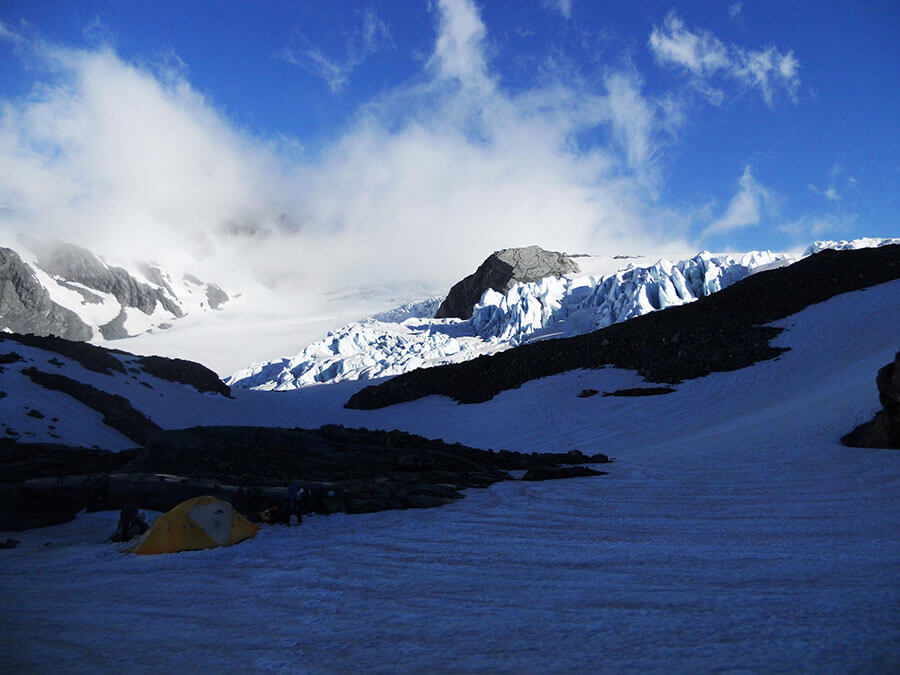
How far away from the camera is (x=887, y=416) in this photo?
13.4 metres

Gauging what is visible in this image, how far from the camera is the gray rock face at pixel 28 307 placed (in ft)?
533

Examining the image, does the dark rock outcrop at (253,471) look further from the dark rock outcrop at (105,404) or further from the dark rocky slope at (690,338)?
the dark rocky slope at (690,338)

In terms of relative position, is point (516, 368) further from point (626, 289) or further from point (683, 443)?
point (626, 289)

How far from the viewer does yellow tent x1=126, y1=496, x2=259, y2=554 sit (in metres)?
9.07

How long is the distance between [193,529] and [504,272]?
423 ft

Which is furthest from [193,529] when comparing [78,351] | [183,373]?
[183,373]

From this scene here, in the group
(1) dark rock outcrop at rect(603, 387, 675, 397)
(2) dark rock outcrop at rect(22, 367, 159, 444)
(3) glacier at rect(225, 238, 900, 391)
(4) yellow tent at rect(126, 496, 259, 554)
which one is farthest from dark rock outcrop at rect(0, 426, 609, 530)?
(3) glacier at rect(225, 238, 900, 391)

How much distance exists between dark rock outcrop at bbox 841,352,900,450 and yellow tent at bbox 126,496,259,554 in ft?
50.0

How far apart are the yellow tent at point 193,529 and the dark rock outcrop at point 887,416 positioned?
50.0 feet

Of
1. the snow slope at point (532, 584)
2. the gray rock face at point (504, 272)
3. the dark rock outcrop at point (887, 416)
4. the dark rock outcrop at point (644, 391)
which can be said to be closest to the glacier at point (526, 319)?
the gray rock face at point (504, 272)

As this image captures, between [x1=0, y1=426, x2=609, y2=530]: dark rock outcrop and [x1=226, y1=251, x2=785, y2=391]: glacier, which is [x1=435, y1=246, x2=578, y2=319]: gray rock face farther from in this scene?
[x1=0, y1=426, x2=609, y2=530]: dark rock outcrop

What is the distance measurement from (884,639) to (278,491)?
10977mm

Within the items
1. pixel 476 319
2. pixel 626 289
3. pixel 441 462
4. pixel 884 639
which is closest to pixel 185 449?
pixel 441 462

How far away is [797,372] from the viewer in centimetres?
2712
